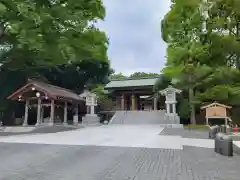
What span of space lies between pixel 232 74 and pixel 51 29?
10454mm

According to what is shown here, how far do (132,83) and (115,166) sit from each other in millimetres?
23382

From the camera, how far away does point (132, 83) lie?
28422 millimetres

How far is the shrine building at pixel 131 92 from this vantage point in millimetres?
26969

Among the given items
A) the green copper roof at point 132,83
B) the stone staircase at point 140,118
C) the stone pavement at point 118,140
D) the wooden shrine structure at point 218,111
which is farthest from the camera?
the green copper roof at point 132,83

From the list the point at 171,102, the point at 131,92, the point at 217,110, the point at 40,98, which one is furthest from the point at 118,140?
the point at 131,92

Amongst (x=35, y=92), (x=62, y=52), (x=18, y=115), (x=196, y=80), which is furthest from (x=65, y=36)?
(x=18, y=115)

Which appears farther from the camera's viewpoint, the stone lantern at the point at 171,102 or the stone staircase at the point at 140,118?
the stone staircase at the point at 140,118

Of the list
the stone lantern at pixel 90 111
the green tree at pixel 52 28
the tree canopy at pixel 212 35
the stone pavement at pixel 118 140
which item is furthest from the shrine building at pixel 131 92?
the tree canopy at pixel 212 35

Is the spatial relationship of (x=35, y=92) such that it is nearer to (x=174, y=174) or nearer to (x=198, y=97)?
(x=198, y=97)

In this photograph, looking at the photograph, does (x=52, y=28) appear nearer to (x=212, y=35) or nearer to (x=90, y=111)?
(x=212, y=35)

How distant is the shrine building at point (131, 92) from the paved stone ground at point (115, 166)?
65.4ft

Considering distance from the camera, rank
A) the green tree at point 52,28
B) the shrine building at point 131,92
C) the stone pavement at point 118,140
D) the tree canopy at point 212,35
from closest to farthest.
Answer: the tree canopy at point 212,35, the stone pavement at point 118,140, the green tree at point 52,28, the shrine building at point 131,92

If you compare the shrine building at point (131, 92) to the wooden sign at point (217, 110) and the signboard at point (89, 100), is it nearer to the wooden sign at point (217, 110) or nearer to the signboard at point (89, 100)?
the signboard at point (89, 100)

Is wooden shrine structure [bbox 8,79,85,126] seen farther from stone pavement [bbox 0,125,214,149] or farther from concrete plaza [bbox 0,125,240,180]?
concrete plaza [bbox 0,125,240,180]
